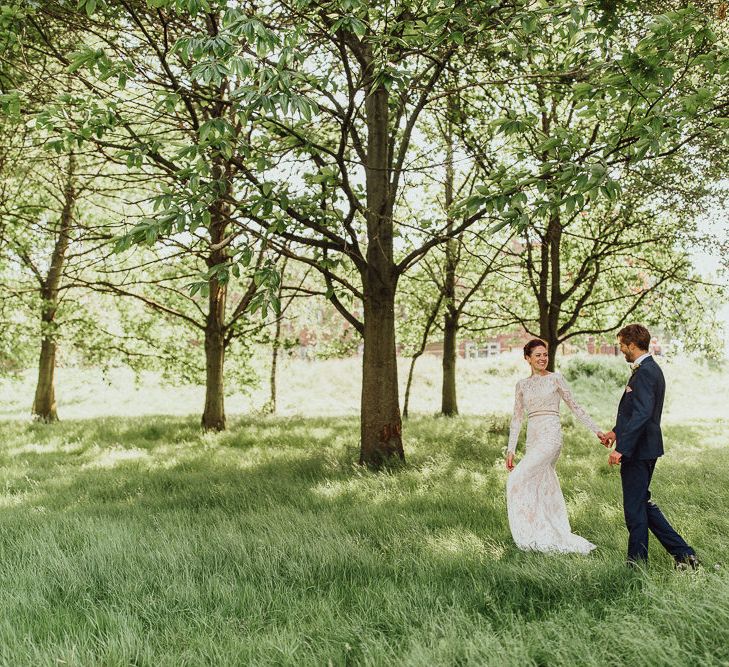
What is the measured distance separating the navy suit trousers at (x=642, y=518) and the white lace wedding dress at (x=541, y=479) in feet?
2.06

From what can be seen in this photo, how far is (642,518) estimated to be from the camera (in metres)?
4.88

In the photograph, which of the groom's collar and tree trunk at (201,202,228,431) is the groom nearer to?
the groom's collar

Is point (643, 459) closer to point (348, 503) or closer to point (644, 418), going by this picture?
point (644, 418)

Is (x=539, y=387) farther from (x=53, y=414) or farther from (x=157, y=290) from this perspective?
(x=53, y=414)

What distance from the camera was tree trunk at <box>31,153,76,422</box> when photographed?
48.1 ft

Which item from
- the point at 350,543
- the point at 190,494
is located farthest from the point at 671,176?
the point at 190,494

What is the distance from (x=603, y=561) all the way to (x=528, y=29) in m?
5.02

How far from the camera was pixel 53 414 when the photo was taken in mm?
16547

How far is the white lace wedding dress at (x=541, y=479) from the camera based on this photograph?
554 cm

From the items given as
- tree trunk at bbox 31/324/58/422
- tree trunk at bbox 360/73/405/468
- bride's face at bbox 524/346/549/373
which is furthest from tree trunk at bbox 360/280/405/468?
tree trunk at bbox 31/324/58/422

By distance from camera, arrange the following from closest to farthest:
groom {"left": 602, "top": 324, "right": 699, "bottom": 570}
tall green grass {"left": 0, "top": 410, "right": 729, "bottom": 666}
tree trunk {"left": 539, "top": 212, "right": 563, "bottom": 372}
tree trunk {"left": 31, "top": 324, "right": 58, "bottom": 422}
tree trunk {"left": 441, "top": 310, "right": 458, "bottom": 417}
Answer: tall green grass {"left": 0, "top": 410, "right": 729, "bottom": 666}
groom {"left": 602, "top": 324, "right": 699, "bottom": 570}
tree trunk {"left": 539, "top": 212, "right": 563, "bottom": 372}
tree trunk {"left": 31, "top": 324, "right": 58, "bottom": 422}
tree trunk {"left": 441, "top": 310, "right": 458, "bottom": 417}

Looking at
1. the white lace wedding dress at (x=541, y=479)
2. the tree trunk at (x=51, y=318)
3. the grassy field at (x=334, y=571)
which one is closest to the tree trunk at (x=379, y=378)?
the grassy field at (x=334, y=571)

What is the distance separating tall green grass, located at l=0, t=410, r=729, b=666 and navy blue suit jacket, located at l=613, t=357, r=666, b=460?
3.17ft

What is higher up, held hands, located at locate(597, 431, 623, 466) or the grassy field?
held hands, located at locate(597, 431, 623, 466)
